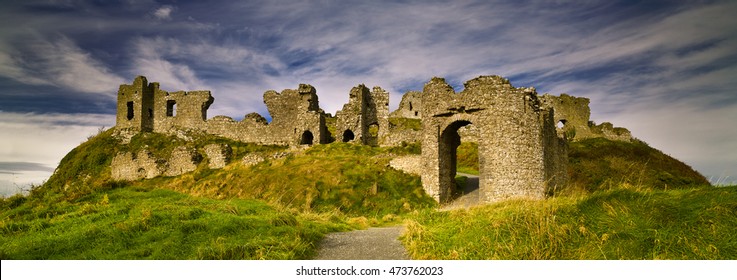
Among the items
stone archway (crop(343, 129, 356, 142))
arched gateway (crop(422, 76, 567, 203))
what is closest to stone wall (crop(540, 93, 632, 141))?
stone archway (crop(343, 129, 356, 142))

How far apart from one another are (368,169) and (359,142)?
43.3ft

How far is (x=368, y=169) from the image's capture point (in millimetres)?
25125

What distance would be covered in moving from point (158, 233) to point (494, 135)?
1396cm

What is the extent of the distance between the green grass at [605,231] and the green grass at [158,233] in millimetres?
2917

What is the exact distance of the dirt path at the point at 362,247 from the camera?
940 cm

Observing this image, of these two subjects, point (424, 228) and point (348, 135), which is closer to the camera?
point (424, 228)

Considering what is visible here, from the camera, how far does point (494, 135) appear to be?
19859 millimetres

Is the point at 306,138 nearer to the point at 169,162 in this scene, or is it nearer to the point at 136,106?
the point at 169,162

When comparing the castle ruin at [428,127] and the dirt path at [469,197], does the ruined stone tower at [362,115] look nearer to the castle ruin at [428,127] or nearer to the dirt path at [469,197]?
the castle ruin at [428,127]

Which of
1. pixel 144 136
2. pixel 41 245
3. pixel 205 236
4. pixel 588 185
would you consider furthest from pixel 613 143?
pixel 144 136

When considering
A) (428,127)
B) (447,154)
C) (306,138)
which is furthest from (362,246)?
(306,138)

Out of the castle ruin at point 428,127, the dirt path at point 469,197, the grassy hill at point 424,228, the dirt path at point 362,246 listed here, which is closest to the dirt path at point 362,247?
the dirt path at point 362,246

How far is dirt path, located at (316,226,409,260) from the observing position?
940cm
